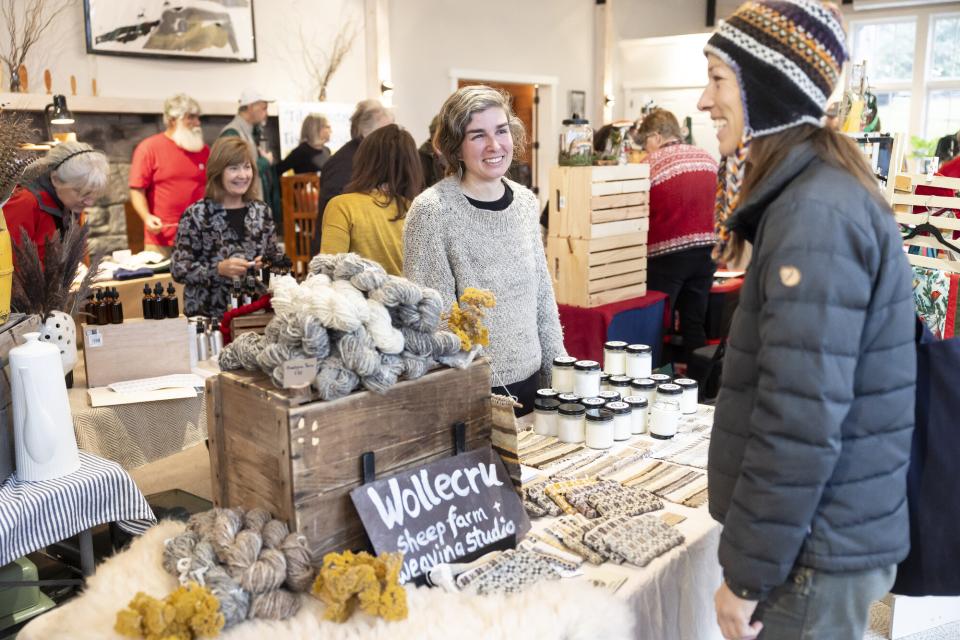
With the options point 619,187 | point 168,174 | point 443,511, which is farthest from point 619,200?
point 168,174

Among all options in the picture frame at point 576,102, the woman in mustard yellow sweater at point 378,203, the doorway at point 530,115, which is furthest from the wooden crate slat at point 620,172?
the picture frame at point 576,102

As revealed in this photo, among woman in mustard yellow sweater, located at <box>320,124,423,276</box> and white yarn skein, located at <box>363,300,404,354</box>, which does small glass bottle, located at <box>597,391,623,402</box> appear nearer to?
white yarn skein, located at <box>363,300,404,354</box>

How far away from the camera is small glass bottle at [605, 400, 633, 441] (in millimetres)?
1963

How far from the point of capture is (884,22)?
1120 centimetres

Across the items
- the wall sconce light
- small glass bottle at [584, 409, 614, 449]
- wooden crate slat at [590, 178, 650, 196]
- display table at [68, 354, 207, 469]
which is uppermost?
the wall sconce light

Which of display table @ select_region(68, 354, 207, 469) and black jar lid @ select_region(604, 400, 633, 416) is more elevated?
black jar lid @ select_region(604, 400, 633, 416)

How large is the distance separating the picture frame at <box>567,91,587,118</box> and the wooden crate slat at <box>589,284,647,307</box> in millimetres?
6509

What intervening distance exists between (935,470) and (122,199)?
5.79m

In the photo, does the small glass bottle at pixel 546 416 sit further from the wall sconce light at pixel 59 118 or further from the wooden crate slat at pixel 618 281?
the wall sconce light at pixel 59 118

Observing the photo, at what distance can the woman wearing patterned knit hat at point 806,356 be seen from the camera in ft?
3.34

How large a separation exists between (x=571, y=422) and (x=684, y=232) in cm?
231

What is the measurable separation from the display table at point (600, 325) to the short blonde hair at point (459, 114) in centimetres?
141

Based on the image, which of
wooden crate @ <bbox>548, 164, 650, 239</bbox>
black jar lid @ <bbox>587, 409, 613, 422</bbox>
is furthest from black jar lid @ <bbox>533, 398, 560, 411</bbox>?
wooden crate @ <bbox>548, 164, 650, 239</bbox>

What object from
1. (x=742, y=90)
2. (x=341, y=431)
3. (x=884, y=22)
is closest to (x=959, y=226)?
(x=742, y=90)
